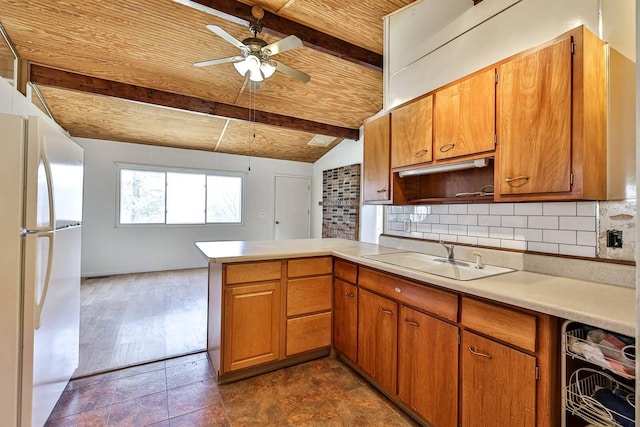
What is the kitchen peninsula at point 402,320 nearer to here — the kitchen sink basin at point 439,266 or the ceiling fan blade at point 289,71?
the kitchen sink basin at point 439,266

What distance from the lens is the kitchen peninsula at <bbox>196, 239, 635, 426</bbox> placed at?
1.07m

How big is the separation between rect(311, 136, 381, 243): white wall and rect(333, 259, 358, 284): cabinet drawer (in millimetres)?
2811

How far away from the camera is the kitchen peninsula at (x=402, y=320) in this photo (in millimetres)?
1074

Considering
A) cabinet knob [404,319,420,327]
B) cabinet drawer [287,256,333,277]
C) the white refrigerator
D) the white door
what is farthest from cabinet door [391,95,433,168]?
the white door

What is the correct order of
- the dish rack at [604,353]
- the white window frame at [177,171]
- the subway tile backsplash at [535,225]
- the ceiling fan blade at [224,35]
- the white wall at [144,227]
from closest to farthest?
1. the dish rack at [604,353]
2. the subway tile backsplash at [535,225]
3. the ceiling fan blade at [224,35]
4. the white wall at [144,227]
5. the white window frame at [177,171]

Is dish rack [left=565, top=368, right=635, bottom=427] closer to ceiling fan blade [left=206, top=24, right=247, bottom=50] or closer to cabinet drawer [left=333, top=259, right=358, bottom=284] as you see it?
cabinet drawer [left=333, top=259, right=358, bottom=284]

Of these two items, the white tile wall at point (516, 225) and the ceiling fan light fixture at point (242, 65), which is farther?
the ceiling fan light fixture at point (242, 65)

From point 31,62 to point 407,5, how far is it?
4.18m

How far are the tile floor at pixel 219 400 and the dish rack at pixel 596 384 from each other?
0.92 meters

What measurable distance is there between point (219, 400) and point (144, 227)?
15.2 feet

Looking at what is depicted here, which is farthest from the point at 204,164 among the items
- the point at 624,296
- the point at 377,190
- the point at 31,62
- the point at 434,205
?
the point at 624,296

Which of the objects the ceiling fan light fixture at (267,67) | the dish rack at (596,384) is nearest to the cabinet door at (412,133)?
the ceiling fan light fixture at (267,67)

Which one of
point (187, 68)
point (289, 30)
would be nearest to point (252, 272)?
point (289, 30)

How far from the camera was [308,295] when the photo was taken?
7.36 feet
